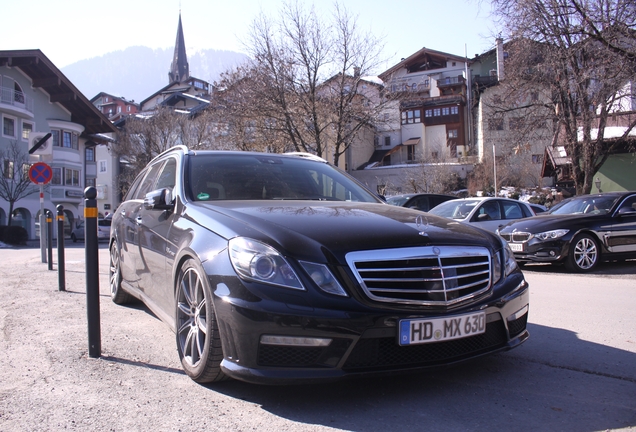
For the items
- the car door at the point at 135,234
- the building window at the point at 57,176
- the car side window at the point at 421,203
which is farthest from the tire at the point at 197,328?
the building window at the point at 57,176

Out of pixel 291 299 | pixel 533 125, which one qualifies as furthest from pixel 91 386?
pixel 533 125

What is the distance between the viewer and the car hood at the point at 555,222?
9586mm

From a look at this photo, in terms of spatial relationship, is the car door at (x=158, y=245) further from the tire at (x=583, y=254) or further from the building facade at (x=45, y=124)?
the building facade at (x=45, y=124)

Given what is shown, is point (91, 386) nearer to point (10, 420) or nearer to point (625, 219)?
point (10, 420)

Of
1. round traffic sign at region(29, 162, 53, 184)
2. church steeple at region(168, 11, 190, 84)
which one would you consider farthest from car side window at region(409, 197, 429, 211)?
church steeple at region(168, 11, 190, 84)

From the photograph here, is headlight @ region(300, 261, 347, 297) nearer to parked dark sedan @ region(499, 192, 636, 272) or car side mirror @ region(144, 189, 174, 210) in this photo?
car side mirror @ region(144, 189, 174, 210)

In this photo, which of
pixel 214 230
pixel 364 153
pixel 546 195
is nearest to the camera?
pixel 214 230

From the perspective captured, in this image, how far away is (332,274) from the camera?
9.39 ft

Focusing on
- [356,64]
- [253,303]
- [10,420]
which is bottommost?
[10,420]

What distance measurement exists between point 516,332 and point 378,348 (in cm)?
109

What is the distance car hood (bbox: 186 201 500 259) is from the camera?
299 cm

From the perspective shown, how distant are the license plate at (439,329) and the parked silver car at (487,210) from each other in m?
9.10

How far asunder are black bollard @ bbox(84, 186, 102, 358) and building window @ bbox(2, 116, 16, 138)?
40.3m

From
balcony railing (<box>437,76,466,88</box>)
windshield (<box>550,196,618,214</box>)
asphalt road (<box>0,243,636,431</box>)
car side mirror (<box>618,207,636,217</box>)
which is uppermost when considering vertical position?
balcony railing (<box>437,76,466,88</box>)
